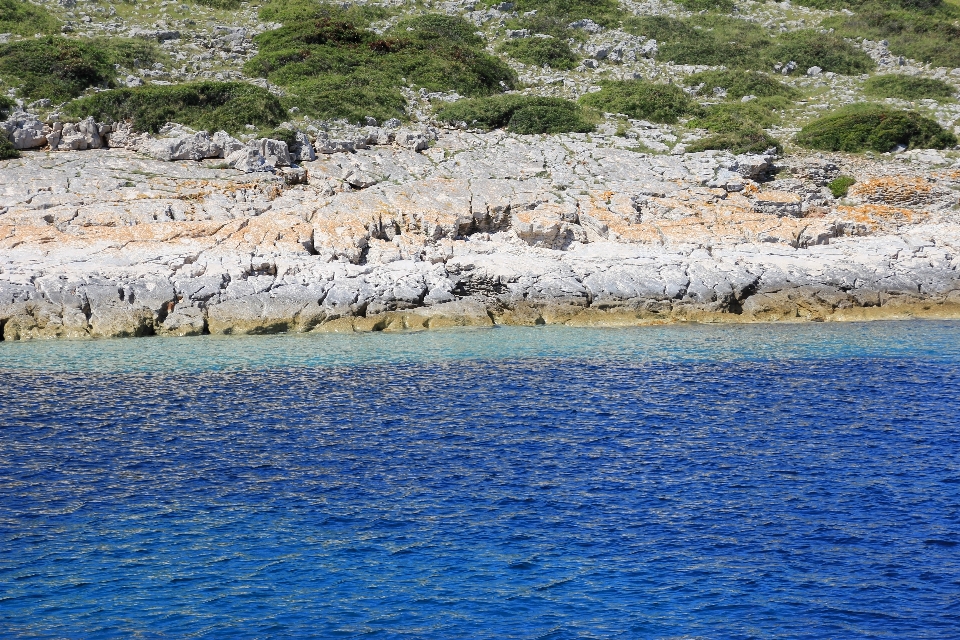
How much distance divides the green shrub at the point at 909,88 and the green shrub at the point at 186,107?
114 ft

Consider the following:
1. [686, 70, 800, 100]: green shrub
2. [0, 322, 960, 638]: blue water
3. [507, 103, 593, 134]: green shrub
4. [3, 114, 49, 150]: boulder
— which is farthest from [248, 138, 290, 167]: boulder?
[686, 70, 800, 100]: green shrub

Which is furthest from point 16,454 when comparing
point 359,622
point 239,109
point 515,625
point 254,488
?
point 239,109

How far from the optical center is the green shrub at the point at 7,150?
3556 cm

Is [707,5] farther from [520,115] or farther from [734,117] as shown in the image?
[520,115]

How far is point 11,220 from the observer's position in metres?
31.2

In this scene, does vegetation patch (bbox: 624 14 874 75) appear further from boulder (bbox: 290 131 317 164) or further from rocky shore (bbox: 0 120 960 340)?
Result: boulder (bbox: 290 131 317 164)

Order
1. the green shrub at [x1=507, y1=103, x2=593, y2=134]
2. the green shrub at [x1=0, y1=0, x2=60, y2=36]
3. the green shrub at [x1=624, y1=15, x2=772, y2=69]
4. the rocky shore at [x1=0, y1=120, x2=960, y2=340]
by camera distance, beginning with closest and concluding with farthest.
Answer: the rocky shore at [x1=0, y1=120, x2=960, y2=340], the green shrub at [x1=507, y1=103, x2=593, y2=134], the green shrub at [x1=0, y1=0, x2=60, y2=36], the green shrub at [x1=624, y1=15, x2=772, y2=69]

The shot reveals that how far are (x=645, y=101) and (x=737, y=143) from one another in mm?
7801

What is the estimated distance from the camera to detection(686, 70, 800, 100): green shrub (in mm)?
49938

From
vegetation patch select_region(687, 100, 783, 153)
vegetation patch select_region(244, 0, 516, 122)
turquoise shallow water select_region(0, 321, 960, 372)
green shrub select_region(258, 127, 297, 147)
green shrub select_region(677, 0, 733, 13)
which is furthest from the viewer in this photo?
green shrub select_region(677, 0, 733, 13)

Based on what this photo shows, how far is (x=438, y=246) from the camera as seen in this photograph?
32.8m

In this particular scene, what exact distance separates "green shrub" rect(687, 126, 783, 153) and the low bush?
5.70m

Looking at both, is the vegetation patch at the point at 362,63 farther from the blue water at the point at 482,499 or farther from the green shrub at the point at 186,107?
the blue water at the point at 482,499

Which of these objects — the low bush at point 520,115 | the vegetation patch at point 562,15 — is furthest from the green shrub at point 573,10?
the low bush at point 520,115
